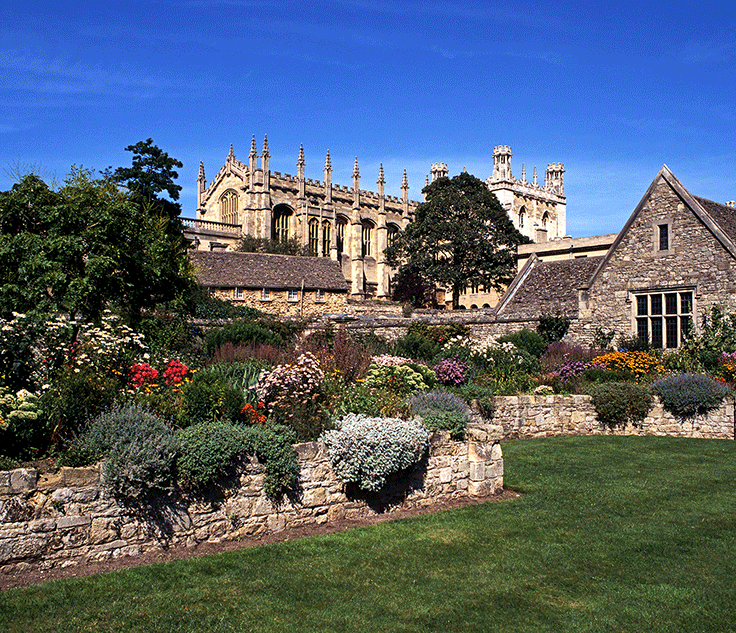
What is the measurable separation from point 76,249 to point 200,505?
8.01m

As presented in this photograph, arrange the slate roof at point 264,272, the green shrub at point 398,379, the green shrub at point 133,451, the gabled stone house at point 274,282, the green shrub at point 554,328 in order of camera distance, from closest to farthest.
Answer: the green shrub at point 133,451 → the green shrub at point 398,379 → the green shrub at point 554,328 → the gabled stone house at point 274,282 → the slate roof at point 264,272

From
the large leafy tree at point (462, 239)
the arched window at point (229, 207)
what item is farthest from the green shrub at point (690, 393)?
the arched window at point (229, 207)

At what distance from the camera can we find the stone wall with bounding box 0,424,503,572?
247 inches

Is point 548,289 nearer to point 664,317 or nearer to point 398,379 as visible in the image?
point 664,317

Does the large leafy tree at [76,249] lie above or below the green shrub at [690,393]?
above

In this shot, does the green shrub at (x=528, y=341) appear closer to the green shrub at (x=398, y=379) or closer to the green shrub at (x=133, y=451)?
the green shrub at (x=398, y=379)

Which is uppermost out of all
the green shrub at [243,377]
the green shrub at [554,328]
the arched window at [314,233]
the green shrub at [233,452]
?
the arched window at [314,233]

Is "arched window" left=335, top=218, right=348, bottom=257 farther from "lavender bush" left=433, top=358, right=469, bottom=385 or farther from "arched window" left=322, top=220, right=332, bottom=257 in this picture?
"lavender bush" left=433, top=358, right=469, bottom=385

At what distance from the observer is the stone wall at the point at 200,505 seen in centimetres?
627

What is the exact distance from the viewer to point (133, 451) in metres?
6.74

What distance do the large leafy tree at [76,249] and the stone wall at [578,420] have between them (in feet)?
27.0

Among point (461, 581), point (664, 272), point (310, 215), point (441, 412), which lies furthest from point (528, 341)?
point (310, 215)

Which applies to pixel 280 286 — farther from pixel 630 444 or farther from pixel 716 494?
pixel 716 494

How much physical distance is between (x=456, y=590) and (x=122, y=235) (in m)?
10.9
